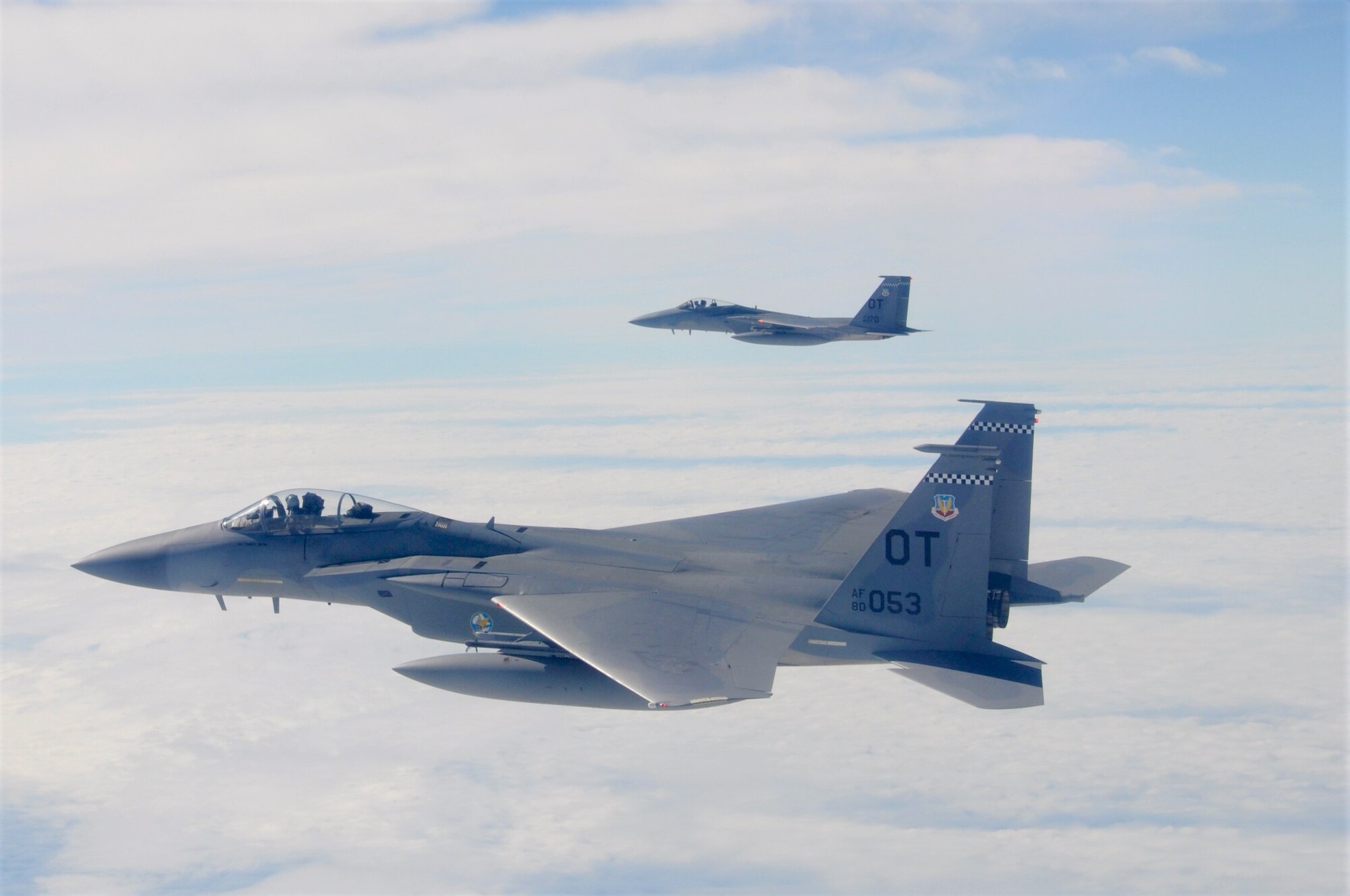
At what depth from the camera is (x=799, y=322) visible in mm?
45594

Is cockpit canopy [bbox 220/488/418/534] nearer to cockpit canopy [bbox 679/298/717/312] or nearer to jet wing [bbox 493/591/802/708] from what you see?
jet wing [bbox 493/591/802/708]

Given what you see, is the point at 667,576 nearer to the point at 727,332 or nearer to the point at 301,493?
the point at 301,493

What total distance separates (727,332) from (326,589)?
30.8m

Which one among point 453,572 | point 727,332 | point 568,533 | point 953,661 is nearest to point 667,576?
point 568,533

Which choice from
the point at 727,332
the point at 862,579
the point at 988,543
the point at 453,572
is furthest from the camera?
the point at 727,332

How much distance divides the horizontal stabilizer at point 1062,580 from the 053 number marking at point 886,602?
3618mm

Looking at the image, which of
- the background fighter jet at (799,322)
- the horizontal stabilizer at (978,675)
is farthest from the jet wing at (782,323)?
the horizontal stabilizer at (978,675)

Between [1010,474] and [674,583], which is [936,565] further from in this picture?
[674,583]

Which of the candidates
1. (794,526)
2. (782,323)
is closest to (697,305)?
(782,323)

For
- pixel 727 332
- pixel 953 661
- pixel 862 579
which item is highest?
pixel 727 332

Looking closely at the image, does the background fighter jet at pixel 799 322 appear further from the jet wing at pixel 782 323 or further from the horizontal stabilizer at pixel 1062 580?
the horizontal stabilizer at pixel 1062 580

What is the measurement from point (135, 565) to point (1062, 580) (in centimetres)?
1857

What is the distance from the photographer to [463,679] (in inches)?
641

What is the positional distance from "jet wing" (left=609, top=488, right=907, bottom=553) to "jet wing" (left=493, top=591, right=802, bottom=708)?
407 cm
